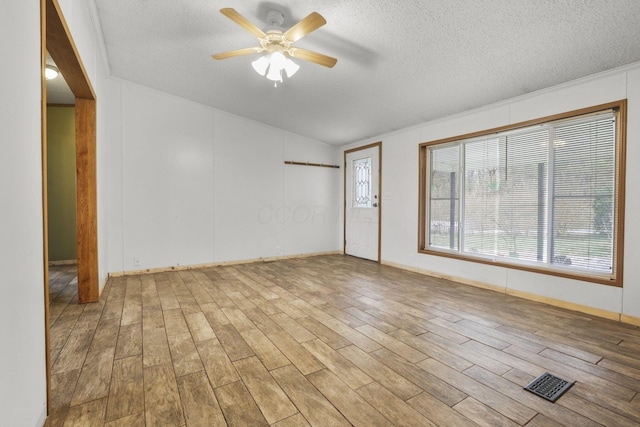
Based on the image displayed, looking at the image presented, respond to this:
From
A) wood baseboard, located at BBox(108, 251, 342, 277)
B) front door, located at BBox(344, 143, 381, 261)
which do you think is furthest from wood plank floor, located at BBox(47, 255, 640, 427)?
front door, located at BBox(344, 143, 381, 261)

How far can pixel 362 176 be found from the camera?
20.0 ft

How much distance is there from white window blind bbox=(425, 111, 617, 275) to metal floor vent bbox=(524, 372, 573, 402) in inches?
73.4

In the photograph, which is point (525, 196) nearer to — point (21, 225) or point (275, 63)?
point (275, 63)

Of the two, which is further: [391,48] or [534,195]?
[534,195]

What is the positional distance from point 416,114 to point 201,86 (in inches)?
125

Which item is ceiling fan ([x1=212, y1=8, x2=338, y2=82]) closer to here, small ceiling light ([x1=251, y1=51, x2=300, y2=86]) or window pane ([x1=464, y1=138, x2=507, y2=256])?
small ceiling light ([x1=251, y1=51, x2=300, y2=86])

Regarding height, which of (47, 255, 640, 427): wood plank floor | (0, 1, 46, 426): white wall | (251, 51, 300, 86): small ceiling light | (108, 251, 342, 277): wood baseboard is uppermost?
(251, 51, 300, 86): small ceiling light

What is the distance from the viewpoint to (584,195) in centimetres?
314

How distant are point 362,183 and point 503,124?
280 centimetres

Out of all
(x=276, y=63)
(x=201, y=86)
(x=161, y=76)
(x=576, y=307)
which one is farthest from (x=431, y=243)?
(x=161, y=76)

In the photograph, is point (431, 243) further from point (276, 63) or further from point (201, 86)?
point (201, 86)

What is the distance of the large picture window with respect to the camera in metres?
3.00

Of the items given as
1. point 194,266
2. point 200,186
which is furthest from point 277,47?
point 194,266

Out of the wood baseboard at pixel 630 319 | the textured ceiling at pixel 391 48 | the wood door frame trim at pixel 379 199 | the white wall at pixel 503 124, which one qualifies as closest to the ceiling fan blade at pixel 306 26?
the textured ceiling at pixel 391 48
